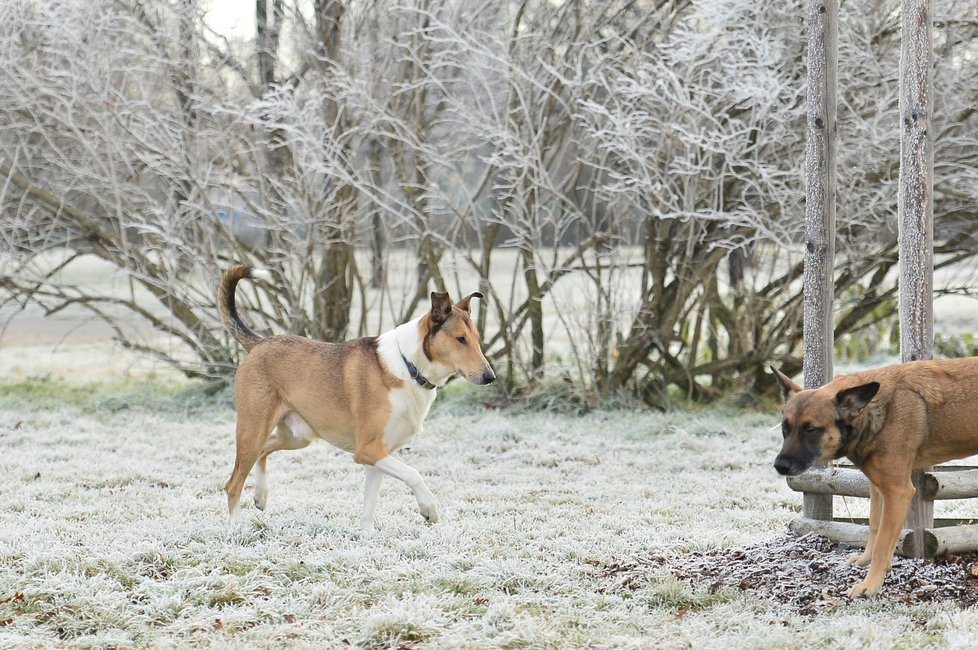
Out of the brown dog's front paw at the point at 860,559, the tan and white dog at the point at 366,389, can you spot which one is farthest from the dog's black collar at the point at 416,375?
the brown dog's front paw at the point at 860,559

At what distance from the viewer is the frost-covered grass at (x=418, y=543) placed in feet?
15.2

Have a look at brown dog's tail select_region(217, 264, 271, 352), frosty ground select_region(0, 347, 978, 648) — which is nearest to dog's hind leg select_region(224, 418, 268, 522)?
frosty ground select_region(0, 347, 978, 648)

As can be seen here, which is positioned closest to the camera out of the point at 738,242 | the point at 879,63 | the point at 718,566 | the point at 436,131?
the point at 718,566

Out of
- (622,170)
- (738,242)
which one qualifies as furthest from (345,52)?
(738,242)

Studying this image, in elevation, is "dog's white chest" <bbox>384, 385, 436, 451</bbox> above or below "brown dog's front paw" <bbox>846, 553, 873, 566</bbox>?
above

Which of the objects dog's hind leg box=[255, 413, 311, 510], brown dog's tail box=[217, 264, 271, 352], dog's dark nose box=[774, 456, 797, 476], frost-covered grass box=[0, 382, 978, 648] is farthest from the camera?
brown dog's tail box=[217, 264, 271, 352]

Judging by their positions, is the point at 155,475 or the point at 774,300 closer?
the point at 155,475

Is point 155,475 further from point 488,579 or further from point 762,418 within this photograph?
point 762,418

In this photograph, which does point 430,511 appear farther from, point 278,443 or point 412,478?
point 278,443

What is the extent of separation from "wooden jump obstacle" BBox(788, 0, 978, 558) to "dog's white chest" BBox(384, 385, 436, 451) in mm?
2085

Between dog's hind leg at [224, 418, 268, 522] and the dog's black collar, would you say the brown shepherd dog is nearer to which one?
the dog's black collar

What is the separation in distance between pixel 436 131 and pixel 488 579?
291 inches

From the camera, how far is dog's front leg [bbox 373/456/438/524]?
630 cm

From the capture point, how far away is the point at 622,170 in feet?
36.4
